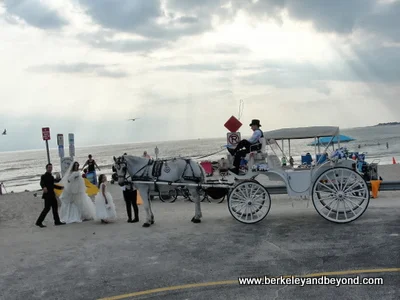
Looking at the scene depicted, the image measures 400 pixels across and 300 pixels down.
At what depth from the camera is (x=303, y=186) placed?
9.32 meters

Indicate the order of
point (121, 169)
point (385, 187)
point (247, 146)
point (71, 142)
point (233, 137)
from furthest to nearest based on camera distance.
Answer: point (71, 142), point (233, 137), point (385, 187), point (121, 169), point (247, 146)

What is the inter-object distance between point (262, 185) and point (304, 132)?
274 centimetres

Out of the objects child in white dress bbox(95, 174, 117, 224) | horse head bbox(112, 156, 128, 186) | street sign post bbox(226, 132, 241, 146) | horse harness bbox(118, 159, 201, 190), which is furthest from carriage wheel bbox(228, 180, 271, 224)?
street sign post bbox(226, 132, 241, 146)

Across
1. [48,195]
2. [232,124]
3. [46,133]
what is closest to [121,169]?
[48,195]

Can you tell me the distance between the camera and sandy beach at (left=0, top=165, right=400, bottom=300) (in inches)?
243

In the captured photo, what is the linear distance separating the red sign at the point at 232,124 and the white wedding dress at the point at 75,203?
571 cm

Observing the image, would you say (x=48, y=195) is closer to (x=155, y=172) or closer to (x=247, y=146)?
(x=155, y=172)

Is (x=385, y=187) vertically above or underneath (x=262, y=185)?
underneath

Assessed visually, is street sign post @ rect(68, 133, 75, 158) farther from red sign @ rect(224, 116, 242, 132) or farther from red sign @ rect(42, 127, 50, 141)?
red sign @ rect(224, 116, 242, 132)

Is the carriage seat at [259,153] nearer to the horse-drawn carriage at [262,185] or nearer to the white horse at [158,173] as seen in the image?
the horse-drawn carriage at [262,185]

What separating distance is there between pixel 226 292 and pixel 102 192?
7.03 meters

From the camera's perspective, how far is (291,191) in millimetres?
9398

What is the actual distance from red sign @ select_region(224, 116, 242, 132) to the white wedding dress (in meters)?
5.71

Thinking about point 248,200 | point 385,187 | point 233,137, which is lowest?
point 385,187
